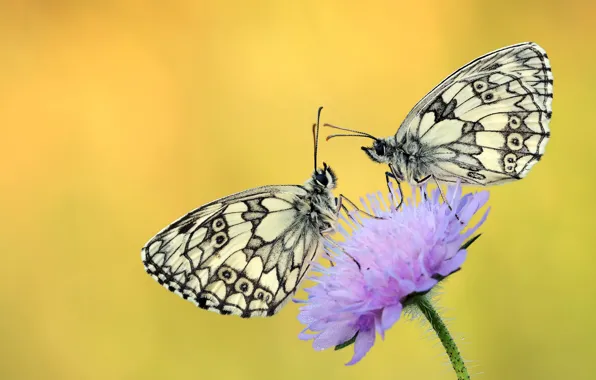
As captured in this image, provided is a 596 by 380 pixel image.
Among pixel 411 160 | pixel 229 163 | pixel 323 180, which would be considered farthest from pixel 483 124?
pixel 229 163

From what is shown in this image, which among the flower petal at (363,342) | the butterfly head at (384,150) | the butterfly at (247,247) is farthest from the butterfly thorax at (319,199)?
the flower petal at (363,342)

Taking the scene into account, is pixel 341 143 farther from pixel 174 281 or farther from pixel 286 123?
pixel 174 281

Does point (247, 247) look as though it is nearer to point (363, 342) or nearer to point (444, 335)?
point (363, 342)

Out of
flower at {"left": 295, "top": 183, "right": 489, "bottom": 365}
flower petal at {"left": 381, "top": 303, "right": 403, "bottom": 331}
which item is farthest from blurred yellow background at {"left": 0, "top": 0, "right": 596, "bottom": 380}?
flower petal at {"left": 381, "top": 303, "right": 403, "bottom": 331}

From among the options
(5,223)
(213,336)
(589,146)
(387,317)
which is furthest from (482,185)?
(5,223)

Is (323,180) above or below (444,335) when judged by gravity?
above

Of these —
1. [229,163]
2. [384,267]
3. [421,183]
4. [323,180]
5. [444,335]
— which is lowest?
[444,335]
